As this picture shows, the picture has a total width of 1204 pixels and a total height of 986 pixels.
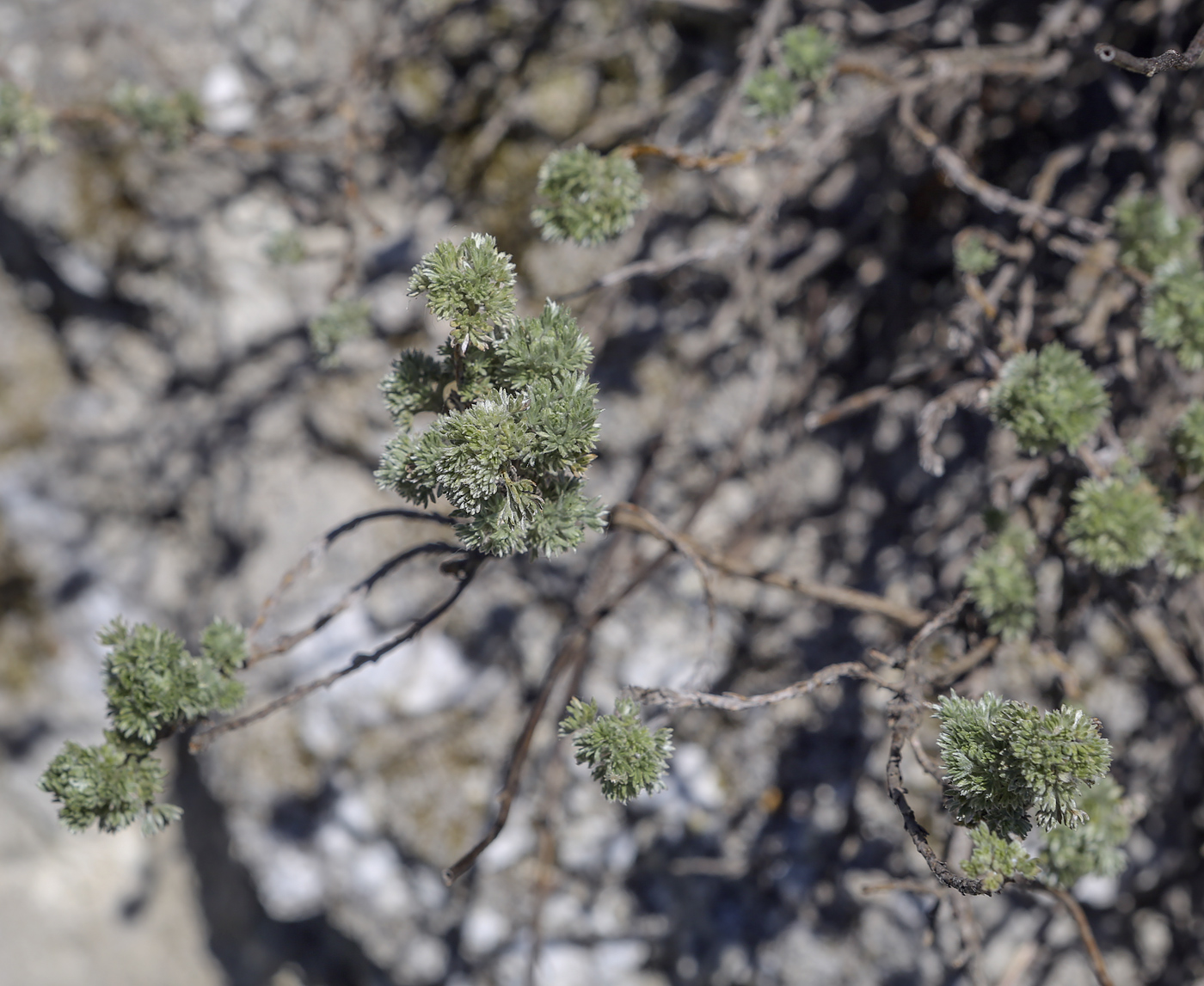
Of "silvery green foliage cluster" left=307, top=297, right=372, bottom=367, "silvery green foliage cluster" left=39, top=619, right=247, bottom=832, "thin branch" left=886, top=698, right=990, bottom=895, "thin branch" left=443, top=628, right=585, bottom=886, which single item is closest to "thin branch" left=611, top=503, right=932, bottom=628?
"thin branch" left=443, top=628, right=585, bottom=886

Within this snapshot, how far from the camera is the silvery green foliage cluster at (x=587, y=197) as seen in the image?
136 centimetres

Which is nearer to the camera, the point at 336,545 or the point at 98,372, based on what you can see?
the point at 336,545

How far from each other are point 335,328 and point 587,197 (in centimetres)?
59

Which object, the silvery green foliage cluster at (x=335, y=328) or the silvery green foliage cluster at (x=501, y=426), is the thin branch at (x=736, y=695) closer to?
the silvery green foliage cluster at (x=501, y=426)

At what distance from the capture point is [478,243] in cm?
104

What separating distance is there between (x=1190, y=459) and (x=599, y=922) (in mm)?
1767

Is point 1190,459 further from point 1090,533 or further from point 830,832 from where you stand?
point 830,832

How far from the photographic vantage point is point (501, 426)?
3.27 ft

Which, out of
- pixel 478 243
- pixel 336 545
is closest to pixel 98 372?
pixel 336 545

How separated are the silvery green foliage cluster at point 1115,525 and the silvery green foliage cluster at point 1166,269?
0.90 feet

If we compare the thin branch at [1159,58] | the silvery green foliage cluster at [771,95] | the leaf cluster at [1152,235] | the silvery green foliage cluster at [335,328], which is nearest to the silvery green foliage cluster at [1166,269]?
the leaf cluster at [1152,235]

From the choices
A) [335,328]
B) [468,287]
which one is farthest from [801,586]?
[335,328]

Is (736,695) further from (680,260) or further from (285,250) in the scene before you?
(285,250)

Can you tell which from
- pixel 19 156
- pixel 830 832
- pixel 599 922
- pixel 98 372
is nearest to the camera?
pixel 830 832
